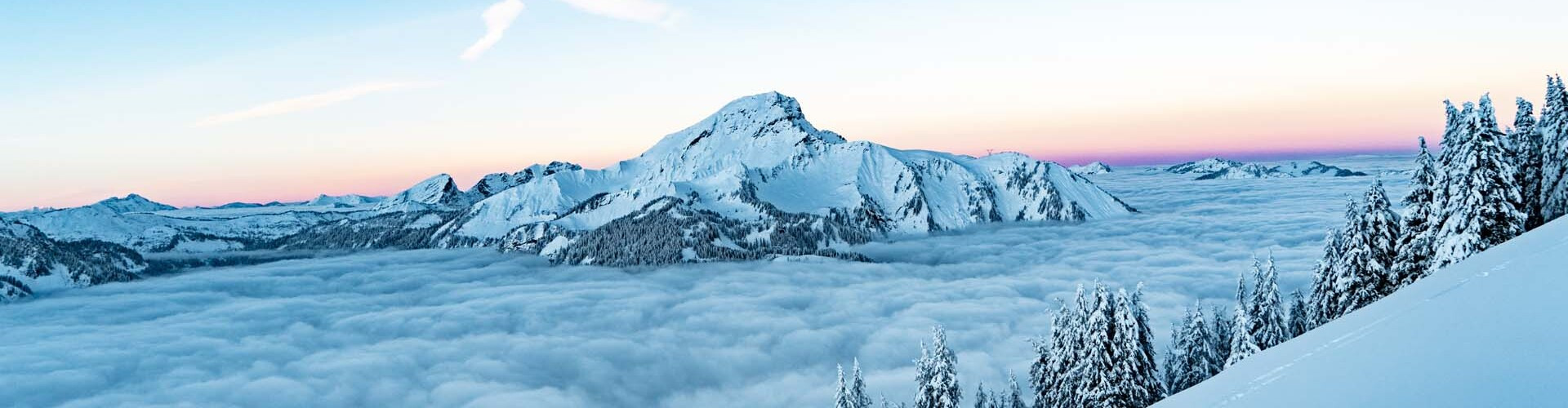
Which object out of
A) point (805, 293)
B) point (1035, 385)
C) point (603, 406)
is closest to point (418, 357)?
point (603, 406)

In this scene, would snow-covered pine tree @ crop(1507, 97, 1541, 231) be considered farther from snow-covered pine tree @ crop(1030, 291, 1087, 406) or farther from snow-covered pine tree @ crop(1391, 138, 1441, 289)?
snow-covered pine tree @ crop(1030, 291, 1087, 406)

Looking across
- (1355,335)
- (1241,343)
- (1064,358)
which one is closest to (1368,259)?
(1241,343)

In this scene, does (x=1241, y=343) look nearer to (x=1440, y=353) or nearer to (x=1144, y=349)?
(x=1144, y=349)

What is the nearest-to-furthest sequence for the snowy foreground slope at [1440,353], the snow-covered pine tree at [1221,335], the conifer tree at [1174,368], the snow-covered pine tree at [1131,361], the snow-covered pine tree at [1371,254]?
the snowy foreground slope at [1440,353]
the snow-covered pine tree at [1131,361]
the snow-covered pine tree at [1371,254]
the conifer tree at [1174,368]
the snow-covered pine tree at [1221,335]

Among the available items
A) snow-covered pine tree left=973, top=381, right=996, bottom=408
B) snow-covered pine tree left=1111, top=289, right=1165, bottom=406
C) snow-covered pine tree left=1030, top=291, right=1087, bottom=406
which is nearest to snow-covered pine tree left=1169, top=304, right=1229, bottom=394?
snow-covered pine tree left=1030, top=291, right=1087, bottom=406

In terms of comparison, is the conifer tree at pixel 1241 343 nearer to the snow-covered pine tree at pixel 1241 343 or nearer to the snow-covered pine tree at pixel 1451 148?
the snow-covered pine tree at pixel 1241 343

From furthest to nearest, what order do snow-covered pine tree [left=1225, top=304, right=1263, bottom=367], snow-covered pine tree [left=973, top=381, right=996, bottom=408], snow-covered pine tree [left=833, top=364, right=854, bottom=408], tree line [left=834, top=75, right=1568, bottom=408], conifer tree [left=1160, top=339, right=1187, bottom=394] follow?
snow-covered pine tree [left=973, top=381, right=996, bottom=408], conifer tree [left=1160, top=339, right=1187, bottom=394], snow-covered pine tree [left=833, top=364, right=854, bottom=408], snow-covered pine tree [left=1225, top=304, right=1263, bottom=367], tree line [left=834, top=75, right=1568, bottom=408]

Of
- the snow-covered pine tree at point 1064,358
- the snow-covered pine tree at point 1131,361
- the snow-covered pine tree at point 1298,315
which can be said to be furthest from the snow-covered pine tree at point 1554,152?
the snow-covered pine tree at point 1064,358
